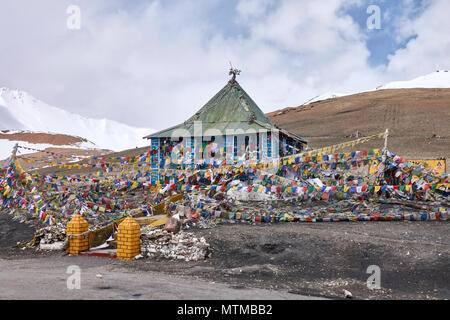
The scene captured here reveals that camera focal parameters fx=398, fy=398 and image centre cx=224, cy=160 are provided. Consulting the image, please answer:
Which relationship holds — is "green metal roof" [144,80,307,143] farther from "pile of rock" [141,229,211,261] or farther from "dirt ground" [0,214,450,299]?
"pile of rock" [141,229,211,261]

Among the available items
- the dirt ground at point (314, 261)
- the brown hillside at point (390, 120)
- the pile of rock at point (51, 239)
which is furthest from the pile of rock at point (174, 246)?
the brown hillside at point (390, 120)

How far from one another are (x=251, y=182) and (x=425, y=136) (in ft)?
123

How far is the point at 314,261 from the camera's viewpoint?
866 cm

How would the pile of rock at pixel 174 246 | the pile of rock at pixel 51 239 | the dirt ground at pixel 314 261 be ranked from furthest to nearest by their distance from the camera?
the pile of rock at pixel 51 239 → the pile of rock at pixel 174 246 → the dirt ground at pixel 314 261

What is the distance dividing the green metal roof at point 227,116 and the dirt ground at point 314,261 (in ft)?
35.0

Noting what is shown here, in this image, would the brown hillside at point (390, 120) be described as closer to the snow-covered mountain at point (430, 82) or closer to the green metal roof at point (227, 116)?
the green metal roof at point (227, 116)

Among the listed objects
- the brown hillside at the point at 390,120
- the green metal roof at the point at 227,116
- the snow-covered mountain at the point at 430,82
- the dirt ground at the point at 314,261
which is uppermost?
the snow-covered mountain at the point at 430,82

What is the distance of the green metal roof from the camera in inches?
853

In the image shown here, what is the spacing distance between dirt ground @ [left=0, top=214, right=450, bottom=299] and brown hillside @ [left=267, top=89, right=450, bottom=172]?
30.4m

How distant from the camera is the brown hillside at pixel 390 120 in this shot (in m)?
44.0

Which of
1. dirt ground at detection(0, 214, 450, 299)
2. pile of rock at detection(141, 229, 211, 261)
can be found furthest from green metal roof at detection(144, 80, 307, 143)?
pile of rock at detection(141, 229, 211, 261)

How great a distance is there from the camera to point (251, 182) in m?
17.8

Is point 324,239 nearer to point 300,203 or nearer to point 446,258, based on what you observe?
point 446,258

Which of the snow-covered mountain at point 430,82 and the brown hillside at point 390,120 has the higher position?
the snow-covered mountain at point 430,82
